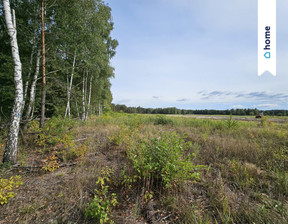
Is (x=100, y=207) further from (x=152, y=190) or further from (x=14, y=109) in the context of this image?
(x=14, y=109)

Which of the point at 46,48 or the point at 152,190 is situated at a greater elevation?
the point at 46,48

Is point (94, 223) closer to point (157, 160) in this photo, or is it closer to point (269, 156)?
point (157, 160)

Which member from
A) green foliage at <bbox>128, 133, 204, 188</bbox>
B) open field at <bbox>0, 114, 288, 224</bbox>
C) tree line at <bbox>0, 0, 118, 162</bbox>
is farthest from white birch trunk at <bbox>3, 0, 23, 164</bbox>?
green foliage at <bbox>128, 133, 204, 188</bbox>

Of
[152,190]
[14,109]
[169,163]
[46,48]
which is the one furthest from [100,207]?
[46,48]

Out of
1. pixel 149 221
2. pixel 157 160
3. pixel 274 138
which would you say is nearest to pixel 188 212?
pixel 149 221

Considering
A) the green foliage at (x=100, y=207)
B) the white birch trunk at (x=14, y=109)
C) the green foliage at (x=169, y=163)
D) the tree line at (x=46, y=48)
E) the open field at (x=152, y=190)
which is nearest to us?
the green foliage at (x=100, y=207)

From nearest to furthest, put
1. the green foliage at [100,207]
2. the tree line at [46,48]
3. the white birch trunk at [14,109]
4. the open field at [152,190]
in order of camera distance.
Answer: the green foliage at [100,207] → the open field at [152,190] → the white birch trunk at [14,109] → the tree line at [46,48]

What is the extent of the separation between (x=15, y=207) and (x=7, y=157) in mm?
1869

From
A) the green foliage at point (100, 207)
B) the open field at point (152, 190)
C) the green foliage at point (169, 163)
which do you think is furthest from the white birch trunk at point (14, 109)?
the green foliage at point (169, 163)

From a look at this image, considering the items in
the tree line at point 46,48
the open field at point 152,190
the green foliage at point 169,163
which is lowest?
the open field at point 152,190

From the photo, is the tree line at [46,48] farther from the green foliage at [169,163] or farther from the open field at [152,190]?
the green foliage at [169,163]

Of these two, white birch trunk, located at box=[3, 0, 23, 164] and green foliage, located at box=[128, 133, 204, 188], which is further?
white birch trunk, located at box=[3, 0, 23, 164]

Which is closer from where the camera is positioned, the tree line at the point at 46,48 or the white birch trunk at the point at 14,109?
the white birch trunk at the point at 14,109

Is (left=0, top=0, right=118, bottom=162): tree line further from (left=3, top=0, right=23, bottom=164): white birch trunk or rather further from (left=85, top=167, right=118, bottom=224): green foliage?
(left=85, top=167, right=118, bottom=224): green foliage
